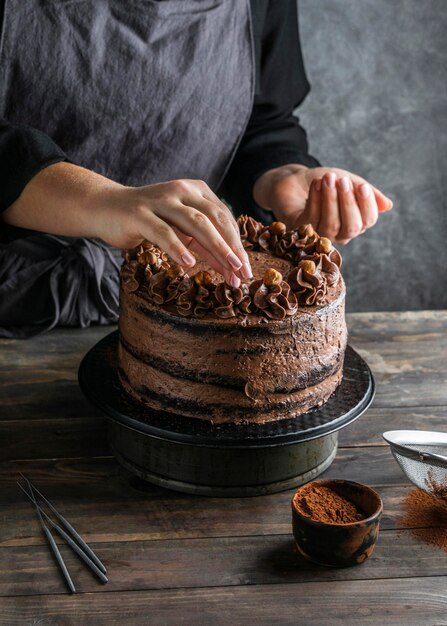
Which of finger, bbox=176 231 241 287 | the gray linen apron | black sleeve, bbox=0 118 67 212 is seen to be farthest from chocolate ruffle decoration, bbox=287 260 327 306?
the gray linen apron

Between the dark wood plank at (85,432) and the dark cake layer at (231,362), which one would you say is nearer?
the dark cake layer at (231,362)

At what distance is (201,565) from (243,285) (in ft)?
1.31

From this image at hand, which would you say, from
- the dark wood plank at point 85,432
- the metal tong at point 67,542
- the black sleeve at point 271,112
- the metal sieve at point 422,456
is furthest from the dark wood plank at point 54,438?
the black sleeve at point 271,112

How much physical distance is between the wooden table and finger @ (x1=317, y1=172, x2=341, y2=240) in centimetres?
32

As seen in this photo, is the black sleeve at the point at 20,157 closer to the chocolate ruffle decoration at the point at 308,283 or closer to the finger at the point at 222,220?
the finger at the point at 222,220

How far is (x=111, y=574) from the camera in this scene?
113cm

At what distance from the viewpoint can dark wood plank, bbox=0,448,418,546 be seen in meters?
1.22

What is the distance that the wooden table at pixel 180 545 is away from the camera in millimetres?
1078

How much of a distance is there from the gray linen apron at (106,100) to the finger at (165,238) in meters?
0.53

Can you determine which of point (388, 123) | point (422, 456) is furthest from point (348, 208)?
point (388, 123)

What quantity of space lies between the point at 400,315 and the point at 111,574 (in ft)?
3.34

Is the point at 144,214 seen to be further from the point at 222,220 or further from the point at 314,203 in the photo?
the point at 314,203

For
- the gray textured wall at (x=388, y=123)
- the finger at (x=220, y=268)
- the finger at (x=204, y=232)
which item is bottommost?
the gray textured wall at (x=388, y=123)

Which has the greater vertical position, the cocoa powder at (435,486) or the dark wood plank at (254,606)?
the cocoa powder at (435,486)
